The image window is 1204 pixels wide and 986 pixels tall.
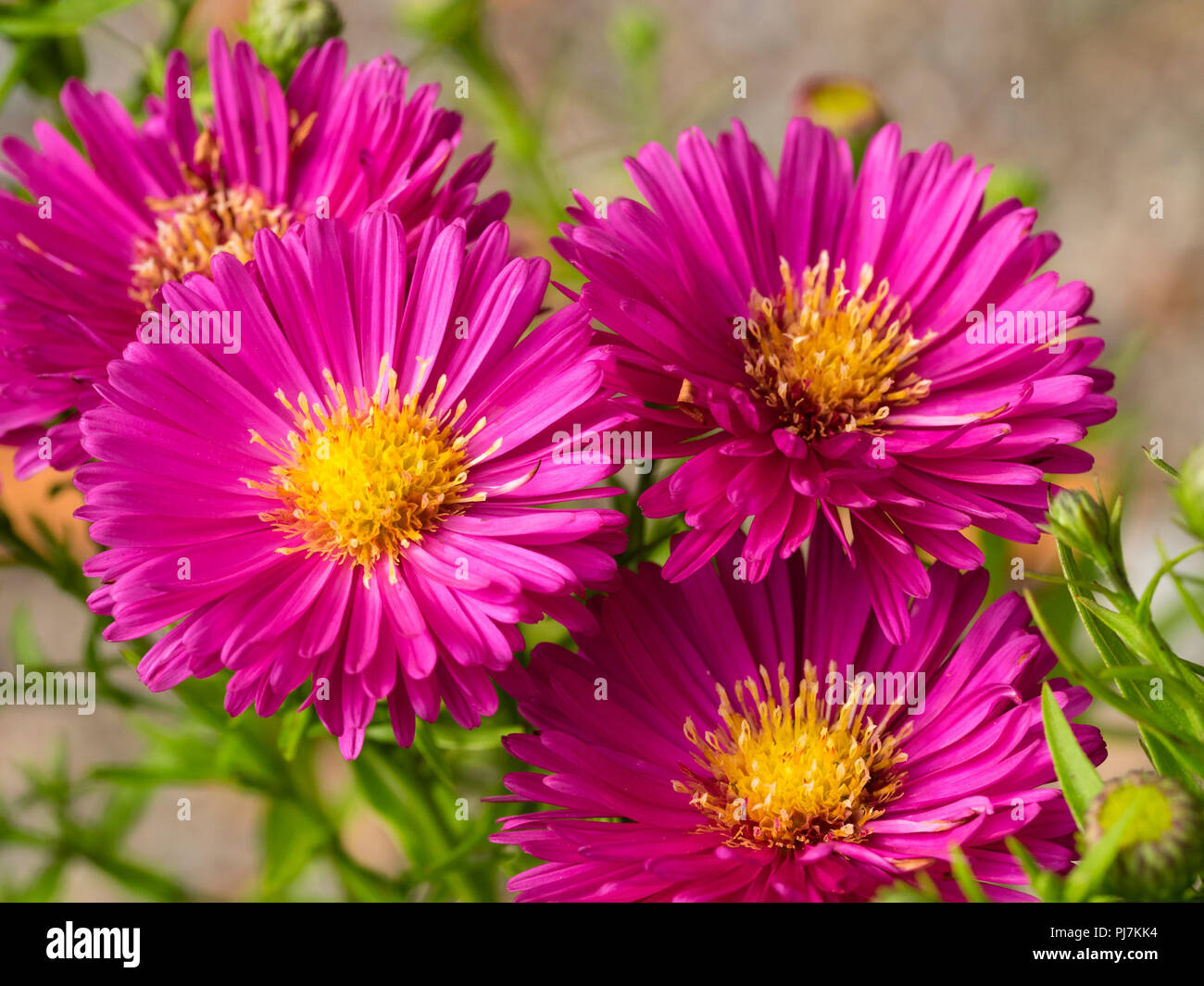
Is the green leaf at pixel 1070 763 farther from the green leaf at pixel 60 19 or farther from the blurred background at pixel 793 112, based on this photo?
the blurred background at pixel 793 112

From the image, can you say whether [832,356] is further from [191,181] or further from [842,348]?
[191,181]

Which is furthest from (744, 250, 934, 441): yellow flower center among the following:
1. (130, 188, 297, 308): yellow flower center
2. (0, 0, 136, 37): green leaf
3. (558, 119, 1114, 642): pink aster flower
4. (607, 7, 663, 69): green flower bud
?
(607, 7, 663, 69): green flower bud

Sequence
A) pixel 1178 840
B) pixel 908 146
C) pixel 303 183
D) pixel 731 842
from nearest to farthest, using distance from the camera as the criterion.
Result: pixel 1178 840 < pixel 731 842 < pixel 303 183 < pixel 908 146

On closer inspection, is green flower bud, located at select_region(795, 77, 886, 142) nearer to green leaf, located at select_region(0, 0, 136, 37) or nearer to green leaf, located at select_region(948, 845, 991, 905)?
green leaf, located at select_region(0, 0, 136, 37)

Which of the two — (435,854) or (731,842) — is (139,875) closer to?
(435,854)

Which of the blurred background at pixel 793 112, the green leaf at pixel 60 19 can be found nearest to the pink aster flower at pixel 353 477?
the green leaf at pixel 60 19

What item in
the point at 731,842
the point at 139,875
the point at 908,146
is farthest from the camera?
the point at 908,146

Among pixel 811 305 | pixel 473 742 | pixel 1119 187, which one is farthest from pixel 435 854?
pixel 1119 187
